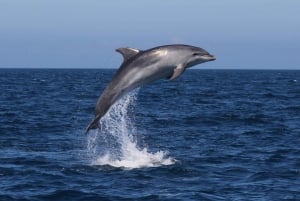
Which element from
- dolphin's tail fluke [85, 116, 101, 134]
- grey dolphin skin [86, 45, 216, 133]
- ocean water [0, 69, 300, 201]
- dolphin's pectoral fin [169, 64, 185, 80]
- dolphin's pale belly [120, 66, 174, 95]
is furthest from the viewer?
ocean water [0, 69, 300, 201]

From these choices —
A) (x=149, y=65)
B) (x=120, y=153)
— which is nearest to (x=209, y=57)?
(x=149, y=65)

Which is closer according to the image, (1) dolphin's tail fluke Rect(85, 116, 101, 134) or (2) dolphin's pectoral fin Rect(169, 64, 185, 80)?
(2) dolphin's pectoral fin Rect(169, 64, 185, 80)

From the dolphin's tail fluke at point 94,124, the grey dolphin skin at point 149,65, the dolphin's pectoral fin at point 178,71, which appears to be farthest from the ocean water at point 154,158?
the dolphin's pectoral fin at point 178,71

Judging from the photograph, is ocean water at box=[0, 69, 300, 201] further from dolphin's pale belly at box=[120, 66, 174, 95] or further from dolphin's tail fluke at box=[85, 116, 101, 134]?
dolphin's pale belly at box=[120, 66, 174, 95]

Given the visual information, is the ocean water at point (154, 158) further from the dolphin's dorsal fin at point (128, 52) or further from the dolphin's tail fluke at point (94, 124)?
the dolphin's dorsal fin at point (128, 52)

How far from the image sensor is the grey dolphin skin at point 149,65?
1493cm

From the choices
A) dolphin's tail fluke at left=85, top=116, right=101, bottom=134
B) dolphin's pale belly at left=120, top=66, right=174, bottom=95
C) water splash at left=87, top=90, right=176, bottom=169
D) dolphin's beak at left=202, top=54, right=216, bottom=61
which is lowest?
water splash at left=87, top=90, right=176, bottom=169

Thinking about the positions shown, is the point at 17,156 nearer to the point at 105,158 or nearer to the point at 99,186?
the point at 105,158

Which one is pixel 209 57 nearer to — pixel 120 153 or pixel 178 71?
pixel 178 71

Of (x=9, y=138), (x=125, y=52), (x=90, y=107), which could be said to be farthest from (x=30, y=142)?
(x=90, y=107)

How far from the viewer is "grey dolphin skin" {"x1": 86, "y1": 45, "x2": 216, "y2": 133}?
1493 centimetres

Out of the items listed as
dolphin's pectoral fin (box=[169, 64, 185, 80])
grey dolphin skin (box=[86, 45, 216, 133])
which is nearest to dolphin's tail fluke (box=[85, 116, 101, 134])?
grey dolphin skin (box=[86, 45, 216, 133])

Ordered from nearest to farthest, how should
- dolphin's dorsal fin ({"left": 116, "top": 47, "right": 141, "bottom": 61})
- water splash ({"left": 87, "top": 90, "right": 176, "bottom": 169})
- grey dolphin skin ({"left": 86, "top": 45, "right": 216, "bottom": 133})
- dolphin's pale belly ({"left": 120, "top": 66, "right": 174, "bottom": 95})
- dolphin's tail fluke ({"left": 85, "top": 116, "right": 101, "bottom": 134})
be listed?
grey dolphin skin ({"left": 86, "top": 45, "right": 216, "bottom": 133}), dolphin's pale belly ({"left": 120, "top": 66, "right": 174, "bottom": 95}), dolphin's dorsal fin ({"left": 116, "top": 47, "right": 141, "bottom": 61}), dolphin's tail fluke ({"left": 85, "top": 116, "right": 101, "bottom": 134}), water splash ({"left": 87, "top": 90, "right": 176, "bottom": 169})

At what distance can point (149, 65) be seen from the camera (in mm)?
15078
